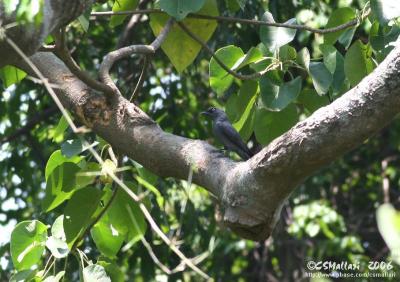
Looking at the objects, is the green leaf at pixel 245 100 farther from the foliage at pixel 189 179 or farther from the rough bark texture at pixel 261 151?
the rough bark texture at pixel 261 151

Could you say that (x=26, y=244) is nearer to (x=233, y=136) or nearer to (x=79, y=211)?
(x=79, y=211)

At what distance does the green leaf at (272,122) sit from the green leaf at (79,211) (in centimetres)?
73

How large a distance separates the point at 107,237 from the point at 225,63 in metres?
0.96

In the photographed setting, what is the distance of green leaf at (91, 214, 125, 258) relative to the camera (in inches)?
144

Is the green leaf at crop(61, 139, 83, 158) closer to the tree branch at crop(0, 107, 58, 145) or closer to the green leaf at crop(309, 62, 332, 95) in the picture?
the green leaf at crop(309, 62, 332, 95)

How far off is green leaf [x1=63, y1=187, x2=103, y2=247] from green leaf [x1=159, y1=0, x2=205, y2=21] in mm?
804

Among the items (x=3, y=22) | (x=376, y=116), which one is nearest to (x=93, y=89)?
(x=3, y=22)

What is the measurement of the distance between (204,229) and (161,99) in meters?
1.18

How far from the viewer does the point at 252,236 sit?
2.74 meters

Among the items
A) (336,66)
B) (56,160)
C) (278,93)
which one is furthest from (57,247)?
(336,66)

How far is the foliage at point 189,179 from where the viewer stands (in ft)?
10.9

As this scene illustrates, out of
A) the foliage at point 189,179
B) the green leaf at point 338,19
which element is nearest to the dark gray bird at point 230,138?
the foliage at point 189,179

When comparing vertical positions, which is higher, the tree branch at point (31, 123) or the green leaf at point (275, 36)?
the green leaf at point (275, 36)

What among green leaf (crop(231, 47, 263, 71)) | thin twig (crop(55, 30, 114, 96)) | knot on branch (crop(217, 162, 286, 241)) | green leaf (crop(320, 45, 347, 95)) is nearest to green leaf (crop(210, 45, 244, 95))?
green leaf (crop(231, 47, 263, 71))
